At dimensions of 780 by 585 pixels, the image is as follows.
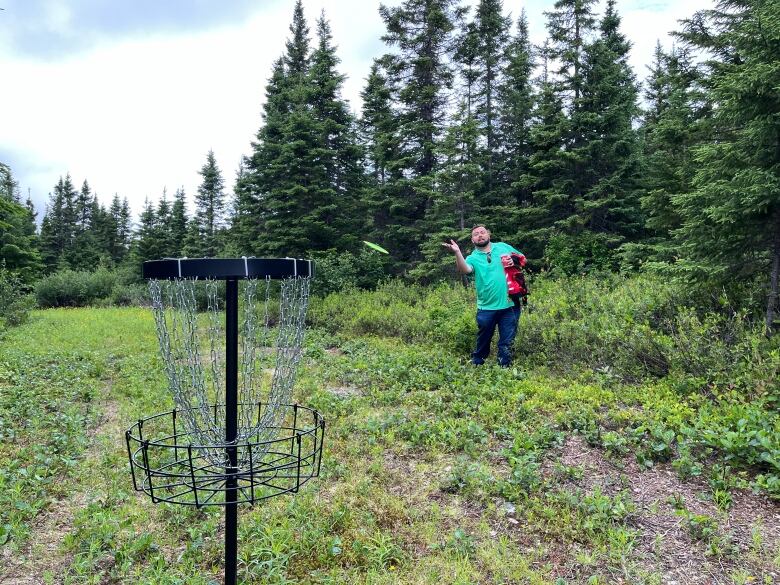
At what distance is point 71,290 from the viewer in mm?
28406

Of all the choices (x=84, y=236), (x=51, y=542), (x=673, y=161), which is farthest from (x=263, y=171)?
(x=84, y=236)

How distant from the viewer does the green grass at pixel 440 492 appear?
2686mm

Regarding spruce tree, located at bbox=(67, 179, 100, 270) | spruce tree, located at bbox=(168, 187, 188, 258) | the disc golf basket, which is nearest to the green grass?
the disc golf basket

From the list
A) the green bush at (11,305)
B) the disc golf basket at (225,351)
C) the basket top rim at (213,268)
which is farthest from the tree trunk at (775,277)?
the green bush at (11,305)

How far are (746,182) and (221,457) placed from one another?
223 inches

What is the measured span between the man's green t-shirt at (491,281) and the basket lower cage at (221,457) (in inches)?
108

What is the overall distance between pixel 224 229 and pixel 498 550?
1383 inches

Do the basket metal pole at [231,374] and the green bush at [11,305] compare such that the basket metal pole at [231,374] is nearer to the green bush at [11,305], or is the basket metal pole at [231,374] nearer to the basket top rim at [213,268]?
the basket top rim at [213,268]

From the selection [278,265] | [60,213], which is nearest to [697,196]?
[278,265]

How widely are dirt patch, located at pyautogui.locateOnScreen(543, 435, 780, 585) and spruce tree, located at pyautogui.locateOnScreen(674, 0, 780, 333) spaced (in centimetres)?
276

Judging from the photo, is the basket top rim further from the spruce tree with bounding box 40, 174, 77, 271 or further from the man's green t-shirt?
the spruce tree with bounding box 40, 174, 77, 271

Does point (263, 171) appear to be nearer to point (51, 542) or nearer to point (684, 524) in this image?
point (51, 542)

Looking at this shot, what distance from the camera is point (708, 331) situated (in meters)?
5.16

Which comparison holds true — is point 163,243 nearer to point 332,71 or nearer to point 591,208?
point 332,71
